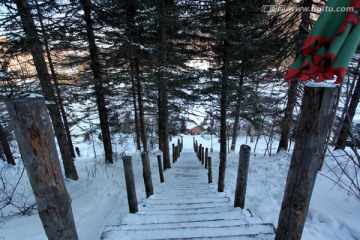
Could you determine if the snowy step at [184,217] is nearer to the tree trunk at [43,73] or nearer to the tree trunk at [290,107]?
the tree trunk at [43,73]

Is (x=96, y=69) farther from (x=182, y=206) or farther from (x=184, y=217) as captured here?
(x=184, y=217)

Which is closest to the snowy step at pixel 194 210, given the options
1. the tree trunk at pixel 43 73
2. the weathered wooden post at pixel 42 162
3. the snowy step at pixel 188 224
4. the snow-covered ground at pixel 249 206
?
the snowy step at pixel 188 224

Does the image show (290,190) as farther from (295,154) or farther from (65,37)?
(65,37)

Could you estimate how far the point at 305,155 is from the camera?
70.0 inches

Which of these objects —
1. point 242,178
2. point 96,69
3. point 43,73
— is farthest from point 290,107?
point 43,73

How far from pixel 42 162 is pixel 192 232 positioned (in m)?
1.90

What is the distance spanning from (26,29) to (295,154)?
6708 mm

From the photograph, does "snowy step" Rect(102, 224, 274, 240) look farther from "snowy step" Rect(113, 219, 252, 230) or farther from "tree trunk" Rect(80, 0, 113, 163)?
"tree trunk" Rect(80, 0, 113, 163)

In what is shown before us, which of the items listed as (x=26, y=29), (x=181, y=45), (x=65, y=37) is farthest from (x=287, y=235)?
(x=181, y=45)

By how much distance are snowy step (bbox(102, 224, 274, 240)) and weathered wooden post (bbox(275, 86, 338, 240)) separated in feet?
1.07

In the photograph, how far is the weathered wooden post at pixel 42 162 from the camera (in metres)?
1.59

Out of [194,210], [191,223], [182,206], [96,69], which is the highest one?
[96,69]

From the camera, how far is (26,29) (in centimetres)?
489

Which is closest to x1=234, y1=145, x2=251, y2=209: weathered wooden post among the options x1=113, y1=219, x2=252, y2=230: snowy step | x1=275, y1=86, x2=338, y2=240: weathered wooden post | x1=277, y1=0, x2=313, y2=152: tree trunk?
x1=113, y1=219, x2=252, y2=230: snowy step
